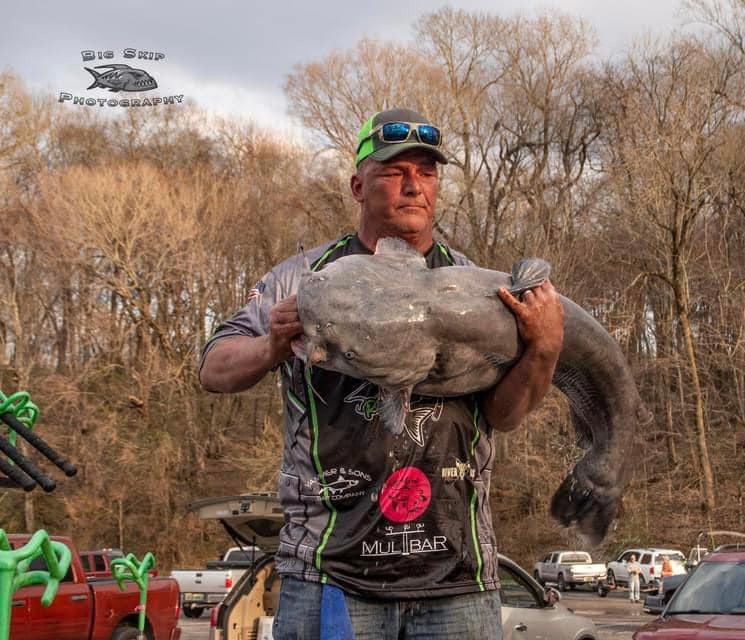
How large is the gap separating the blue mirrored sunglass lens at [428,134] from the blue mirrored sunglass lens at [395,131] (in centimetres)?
4

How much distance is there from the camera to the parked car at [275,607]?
11383mm

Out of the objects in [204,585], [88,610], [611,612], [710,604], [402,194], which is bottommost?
[611,612]

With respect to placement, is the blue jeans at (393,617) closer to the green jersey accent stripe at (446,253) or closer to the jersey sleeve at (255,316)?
the jersey sleeve at (255,316)

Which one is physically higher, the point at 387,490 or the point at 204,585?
the point at 387,490

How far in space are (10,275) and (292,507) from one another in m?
36.7

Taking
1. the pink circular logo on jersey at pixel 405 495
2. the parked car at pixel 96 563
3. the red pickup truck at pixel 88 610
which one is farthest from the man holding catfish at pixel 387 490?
the parked car at pixel 96 563

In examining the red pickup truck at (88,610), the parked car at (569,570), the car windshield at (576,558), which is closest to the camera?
the red pickup truck at (88,610)

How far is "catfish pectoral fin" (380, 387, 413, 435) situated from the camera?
8.68 ft

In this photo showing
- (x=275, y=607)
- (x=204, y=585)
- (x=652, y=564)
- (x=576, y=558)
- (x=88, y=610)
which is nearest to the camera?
(x=275, y=607)

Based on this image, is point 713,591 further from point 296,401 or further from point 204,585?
point 204,585

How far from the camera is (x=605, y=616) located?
22.4 m

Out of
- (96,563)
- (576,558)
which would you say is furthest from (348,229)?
(96,563)

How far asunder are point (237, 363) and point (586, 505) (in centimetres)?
119

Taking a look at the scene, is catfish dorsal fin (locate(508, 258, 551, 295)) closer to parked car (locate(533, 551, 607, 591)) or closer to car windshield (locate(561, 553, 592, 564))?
parked car (locate(533, 551, 607, 591))
